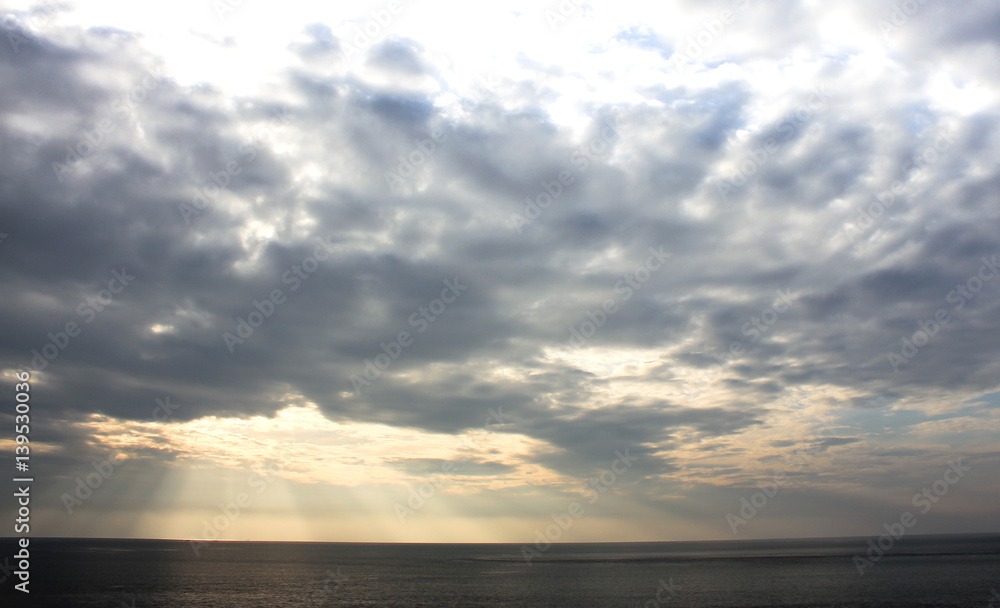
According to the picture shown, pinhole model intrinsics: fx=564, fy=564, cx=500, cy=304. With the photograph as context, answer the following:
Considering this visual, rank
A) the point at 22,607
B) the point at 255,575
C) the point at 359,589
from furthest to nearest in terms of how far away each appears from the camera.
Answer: the point at 255,575, the point at 359,589, the point at 22,607

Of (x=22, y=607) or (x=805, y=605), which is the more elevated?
(x=22, y=607)

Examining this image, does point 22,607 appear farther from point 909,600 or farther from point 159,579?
point 909,600

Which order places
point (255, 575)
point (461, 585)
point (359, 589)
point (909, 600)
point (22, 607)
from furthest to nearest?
point (255, 575)
point (461, 585)
point (359, 589)
point (909, 600)
point (22, 607)

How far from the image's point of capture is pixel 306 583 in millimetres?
118875

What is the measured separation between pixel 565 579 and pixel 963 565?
10572 centimetres

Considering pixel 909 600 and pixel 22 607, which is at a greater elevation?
pixel 22 607

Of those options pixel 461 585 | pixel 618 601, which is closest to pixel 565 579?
pixel 461 585

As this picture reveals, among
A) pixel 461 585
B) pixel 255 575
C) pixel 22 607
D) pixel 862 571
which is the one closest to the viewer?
pixel 22 607

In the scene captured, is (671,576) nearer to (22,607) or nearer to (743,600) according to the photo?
(743,600)

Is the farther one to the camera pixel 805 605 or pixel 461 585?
pixel 461 585

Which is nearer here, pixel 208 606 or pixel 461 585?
pixel 208 606

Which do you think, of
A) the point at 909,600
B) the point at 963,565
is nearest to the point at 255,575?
the point at 909,600

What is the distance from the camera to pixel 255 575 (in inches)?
5492

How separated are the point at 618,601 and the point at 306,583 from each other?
226 ft
